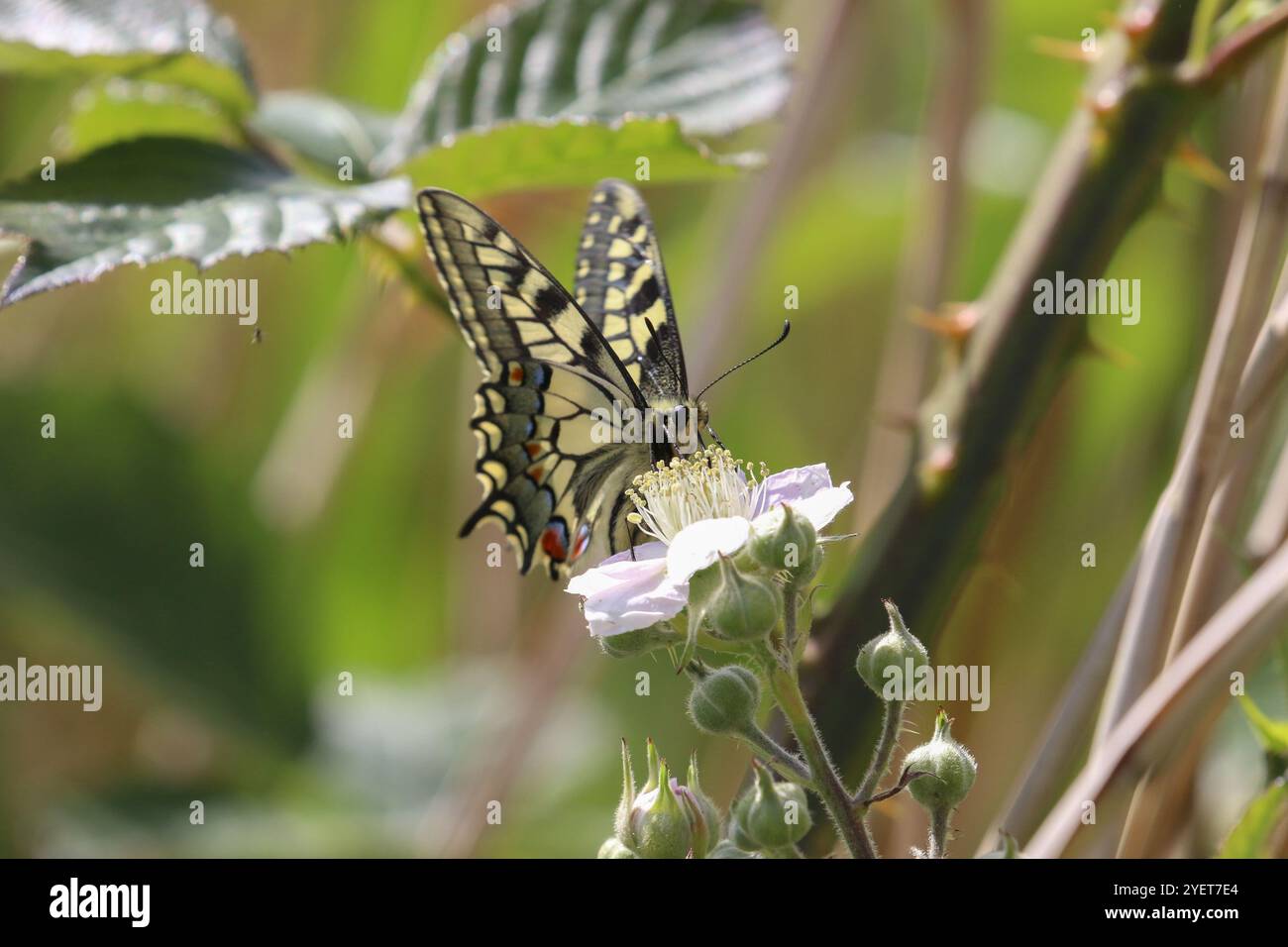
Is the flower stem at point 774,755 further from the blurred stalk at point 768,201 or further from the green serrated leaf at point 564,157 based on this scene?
the blurred stalk at point 768,201

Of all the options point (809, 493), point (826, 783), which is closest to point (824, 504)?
point (809, 493)

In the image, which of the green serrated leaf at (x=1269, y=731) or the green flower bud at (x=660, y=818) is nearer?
the green flower bud at (x=660, y=818)

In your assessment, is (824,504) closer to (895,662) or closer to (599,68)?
(895,662)

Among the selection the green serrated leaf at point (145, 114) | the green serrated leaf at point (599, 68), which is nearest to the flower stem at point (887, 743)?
the green serrated leaf at point (599, 68)

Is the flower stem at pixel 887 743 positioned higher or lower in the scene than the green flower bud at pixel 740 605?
lower

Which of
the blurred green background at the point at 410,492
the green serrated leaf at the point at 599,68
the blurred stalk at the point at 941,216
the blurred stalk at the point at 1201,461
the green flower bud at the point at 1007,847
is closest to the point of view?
the green flower bud at the point at 1007,847

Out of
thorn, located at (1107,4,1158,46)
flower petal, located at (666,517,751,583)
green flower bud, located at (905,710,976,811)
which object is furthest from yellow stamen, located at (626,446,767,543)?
thorn, located at (1107,4,1158,46)
